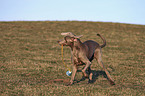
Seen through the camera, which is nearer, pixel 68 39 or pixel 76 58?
pixel 68 39

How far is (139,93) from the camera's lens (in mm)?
7457

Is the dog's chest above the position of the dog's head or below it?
below

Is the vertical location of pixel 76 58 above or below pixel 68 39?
Answer: below

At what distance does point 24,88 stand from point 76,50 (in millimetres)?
2514

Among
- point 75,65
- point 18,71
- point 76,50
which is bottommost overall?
point 18,71

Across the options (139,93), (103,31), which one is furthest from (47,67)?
(103,31)

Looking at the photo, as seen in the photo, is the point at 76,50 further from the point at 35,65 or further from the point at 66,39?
the point at 35,65

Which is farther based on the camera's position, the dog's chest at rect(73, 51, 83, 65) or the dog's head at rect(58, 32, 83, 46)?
the dog's chest at rect(73, 51, 83, 65)

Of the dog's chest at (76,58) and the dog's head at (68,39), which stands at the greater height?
the dog's head at (68,39)

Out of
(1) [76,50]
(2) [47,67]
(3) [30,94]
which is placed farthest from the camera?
(2) [47,67]

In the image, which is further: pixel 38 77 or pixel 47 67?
pixel 47 67

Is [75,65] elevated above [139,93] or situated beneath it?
elevated above

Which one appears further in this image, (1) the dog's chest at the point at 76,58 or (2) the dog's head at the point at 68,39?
(1) the dog's chest at the point at 76,58

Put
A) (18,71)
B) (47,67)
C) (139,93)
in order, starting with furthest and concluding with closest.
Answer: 1. (47,67)
2. (18,71)
3. (139,93)
